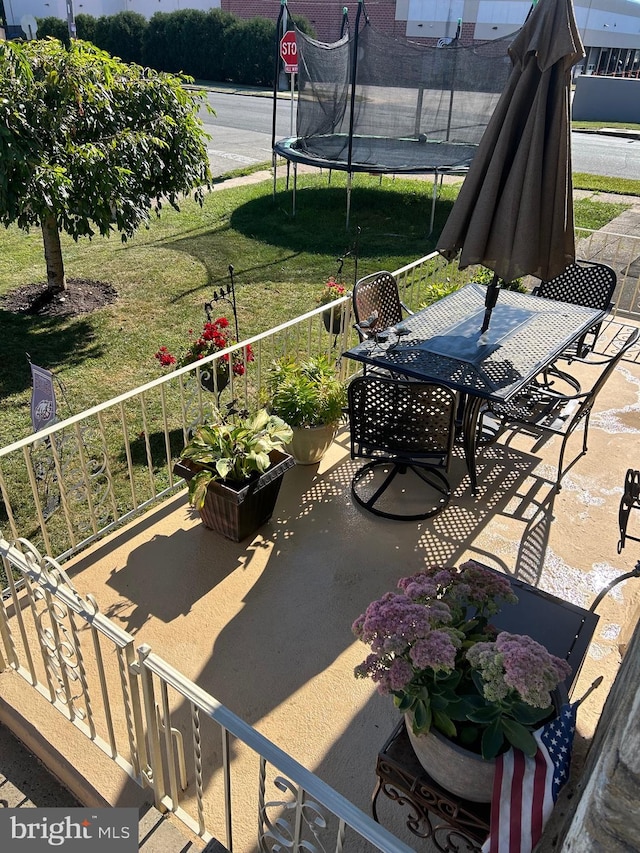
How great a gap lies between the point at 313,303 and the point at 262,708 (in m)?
5.64

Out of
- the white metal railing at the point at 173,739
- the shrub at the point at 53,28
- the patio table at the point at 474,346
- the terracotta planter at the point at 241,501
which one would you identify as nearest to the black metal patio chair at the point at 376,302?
the patio table at the point at 474,346

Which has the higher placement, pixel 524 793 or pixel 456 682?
pixel 456 682

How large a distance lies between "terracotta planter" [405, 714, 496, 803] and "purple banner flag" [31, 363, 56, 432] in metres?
2.60

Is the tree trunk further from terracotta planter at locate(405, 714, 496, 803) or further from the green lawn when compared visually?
terracotta planter at locate(405, 714, 496, 803)

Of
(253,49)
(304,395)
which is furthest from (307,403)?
→ (253,49)

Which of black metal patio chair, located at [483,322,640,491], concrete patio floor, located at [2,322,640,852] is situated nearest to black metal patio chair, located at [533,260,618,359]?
black metal patio chair, located at [483,322,640,491]

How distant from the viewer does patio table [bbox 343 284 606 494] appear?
3.69m

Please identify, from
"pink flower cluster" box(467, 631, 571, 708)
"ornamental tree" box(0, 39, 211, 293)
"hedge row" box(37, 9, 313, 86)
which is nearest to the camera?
"pink flower cluster" box(467, 631, 571, 708)

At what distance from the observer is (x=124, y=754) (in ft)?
8.23

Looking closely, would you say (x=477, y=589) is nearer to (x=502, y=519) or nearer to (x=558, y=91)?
(x=502, y=519)

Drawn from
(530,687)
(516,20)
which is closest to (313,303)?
(530,687)

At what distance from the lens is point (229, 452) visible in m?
3.37

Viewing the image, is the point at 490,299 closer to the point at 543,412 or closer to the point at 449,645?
the point at 543,412

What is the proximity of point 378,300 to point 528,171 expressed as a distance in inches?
58.5
